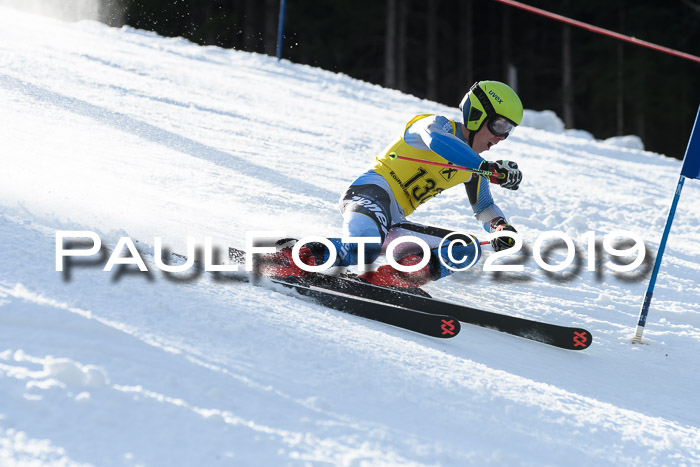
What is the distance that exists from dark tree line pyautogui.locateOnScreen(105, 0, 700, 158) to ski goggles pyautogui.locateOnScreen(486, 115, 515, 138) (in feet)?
51.4

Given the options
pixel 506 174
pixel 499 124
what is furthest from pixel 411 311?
pixel 499 124

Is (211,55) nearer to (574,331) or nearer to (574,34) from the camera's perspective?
(574,331)

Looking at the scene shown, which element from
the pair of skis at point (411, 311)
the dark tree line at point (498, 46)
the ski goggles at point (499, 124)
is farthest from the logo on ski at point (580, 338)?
the dark tree line at point (498, 46)

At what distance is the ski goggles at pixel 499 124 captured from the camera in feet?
12.7

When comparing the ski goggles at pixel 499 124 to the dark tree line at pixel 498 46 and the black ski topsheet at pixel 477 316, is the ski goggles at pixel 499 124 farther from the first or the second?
the dark tree line at pixel 498 46

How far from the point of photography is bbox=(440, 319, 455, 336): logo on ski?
328 centimetres

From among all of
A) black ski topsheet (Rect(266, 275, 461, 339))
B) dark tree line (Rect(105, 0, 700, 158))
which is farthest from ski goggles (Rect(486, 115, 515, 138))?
dark tree line (Rect(105, 0, 700, 158))

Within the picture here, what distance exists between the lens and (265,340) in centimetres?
273

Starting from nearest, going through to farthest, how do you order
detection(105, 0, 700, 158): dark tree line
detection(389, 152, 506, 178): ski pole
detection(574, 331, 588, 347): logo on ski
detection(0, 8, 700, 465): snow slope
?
detection(0, 8, 700, 465): snow slope
detection(574, 331, 588, 347): logo on ski
detection(389, 152, 506, 178): ski pole
detection(105, 0, 700, 158): dark tree line

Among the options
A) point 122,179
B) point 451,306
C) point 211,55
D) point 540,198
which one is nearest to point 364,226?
point 451,306

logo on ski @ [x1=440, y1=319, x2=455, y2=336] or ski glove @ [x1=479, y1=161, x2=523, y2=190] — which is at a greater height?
ski glove @ [x1=479, y1=161, x2=523, y2=190]

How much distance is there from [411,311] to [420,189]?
0.90 metres

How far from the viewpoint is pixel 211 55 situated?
11922mm

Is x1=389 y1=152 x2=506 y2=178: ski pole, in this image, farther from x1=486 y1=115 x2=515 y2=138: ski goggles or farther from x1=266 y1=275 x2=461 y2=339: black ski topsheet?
x1=266 y1=275 x2=461 y2=339: black ski topsheet
